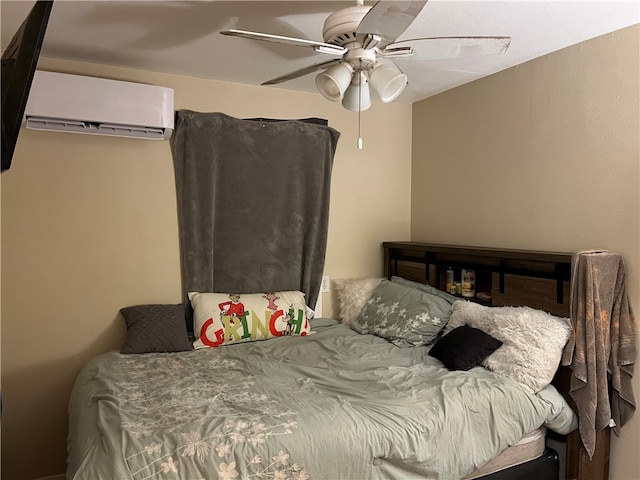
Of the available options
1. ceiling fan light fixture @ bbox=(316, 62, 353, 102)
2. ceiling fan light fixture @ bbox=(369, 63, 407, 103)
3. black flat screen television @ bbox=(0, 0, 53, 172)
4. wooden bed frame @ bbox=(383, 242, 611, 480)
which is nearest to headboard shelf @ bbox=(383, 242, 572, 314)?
wooden bed frame @ bbox=(383, 242, 611, 480)

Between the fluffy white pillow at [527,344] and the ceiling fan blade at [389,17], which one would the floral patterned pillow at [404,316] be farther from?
the ceiling fan blade at [389,17]

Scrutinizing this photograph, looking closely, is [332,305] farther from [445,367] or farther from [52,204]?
[52,204]

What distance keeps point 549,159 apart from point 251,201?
1.76 meters

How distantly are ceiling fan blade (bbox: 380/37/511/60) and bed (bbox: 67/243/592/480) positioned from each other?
1.19 metres

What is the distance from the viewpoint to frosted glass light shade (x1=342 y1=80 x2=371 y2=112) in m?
2.09

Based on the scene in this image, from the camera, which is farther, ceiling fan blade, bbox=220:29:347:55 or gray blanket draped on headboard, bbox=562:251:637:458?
gray blanket draped on headboard, bbox=562:251:637:458

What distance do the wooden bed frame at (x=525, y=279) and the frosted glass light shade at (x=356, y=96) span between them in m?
1.17

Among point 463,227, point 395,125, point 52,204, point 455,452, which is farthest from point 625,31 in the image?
point 52,204

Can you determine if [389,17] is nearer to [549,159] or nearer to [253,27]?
[253,27]

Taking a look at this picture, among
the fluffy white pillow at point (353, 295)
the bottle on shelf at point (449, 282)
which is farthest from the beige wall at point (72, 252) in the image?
the bottle on shelf at point (449, 282)

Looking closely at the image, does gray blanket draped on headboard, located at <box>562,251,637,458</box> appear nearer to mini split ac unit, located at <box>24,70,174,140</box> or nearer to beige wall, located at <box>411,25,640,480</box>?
beige wall, located at <box>411,25,640,480</box>

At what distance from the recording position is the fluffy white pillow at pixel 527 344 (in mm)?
2271

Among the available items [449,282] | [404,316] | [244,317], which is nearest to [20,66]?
[244,317]

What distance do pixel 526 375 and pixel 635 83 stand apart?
1.40 metres
